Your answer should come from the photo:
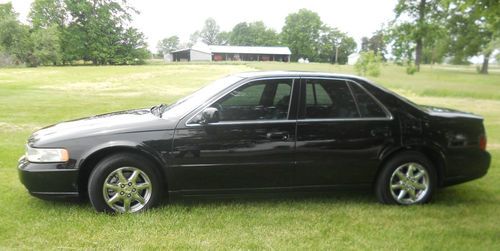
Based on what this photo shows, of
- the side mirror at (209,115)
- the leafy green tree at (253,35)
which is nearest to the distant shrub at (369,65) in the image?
the side mirror at (209,115)

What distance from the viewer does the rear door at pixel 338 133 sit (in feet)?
14.6

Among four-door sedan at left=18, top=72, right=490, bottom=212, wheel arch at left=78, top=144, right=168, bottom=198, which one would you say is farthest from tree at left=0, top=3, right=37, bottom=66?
wheel arch at left=78, top=144, right=168, bottom=198

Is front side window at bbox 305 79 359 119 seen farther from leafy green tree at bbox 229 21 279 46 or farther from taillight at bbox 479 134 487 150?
leafy green tree at bbox 229 21 279 46

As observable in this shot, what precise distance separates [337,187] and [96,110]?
10.7 metres

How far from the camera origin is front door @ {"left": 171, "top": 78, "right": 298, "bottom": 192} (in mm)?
4258

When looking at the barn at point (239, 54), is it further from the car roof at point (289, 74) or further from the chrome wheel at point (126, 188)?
the chrome wheel at point (126, 188)

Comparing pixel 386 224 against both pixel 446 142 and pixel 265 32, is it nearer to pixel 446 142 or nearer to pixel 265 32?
pixel 446 142

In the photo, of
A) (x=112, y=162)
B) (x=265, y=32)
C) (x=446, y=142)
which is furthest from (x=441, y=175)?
(x=265, y=32)

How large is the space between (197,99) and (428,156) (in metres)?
2.69

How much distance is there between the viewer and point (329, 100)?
4.62 m

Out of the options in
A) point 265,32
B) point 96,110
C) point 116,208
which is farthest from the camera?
point 265,32

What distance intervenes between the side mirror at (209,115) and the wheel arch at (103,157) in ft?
1.96

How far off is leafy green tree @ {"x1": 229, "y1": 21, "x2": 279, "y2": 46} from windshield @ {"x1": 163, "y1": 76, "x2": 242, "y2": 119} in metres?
104

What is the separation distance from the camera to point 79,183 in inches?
167
